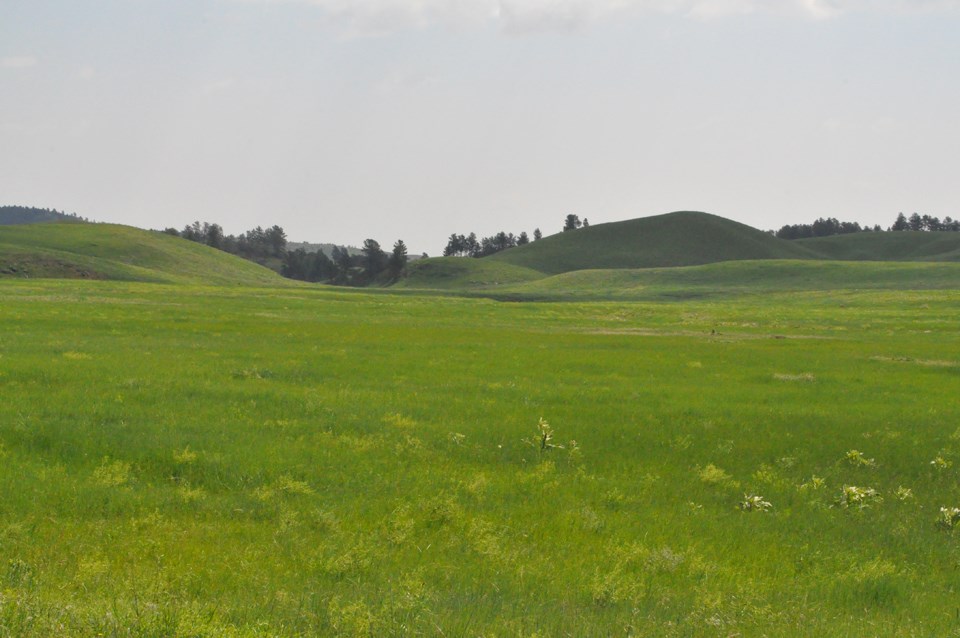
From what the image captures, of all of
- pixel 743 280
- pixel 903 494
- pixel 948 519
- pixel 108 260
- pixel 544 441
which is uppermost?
pixel 108 260

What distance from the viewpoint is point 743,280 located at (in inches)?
6629

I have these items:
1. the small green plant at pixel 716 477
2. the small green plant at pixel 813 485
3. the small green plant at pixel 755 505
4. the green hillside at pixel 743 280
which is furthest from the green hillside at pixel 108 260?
the small green plant at pixel 755 505

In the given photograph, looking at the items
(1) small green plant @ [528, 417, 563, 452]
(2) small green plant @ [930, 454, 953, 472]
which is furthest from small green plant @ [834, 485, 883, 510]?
(1) small green plant @ [528, 417, 563, 452]

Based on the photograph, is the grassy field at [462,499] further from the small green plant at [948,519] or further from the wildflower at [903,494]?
the small green plant at [948,519]

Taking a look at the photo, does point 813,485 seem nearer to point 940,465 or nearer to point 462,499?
point 940,465

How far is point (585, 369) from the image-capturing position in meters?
36.4

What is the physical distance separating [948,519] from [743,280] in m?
160

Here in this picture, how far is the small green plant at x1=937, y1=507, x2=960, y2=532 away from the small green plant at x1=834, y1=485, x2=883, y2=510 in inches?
51.6

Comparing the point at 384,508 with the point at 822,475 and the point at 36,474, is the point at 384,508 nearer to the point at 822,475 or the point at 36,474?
the point at 36,474

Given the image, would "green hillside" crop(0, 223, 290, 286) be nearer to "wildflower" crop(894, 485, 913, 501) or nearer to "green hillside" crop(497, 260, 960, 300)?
"green hillside" crop(497, 260, 960, 300)

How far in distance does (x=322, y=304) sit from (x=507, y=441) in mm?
69910

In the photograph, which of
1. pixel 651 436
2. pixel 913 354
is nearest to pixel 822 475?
pixel 651 436

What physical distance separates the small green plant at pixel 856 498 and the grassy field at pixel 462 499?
0.23 feet

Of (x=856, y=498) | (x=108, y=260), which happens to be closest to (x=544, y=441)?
(x=856, y=498)
